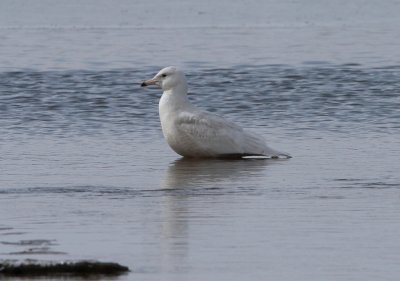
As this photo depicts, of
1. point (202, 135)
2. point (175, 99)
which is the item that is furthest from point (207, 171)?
point (175, 99)

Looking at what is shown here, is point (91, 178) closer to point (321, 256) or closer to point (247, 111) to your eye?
point (321, 256)

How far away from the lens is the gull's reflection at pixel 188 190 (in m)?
7.88

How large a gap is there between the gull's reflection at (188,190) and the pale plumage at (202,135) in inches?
4.9

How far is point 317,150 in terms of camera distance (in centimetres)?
1270

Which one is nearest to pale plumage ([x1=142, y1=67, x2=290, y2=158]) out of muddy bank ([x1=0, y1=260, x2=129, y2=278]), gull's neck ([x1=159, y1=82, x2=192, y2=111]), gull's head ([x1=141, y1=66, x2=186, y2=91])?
gull's neck ([x1=159, y1=82, x2=192, y2=111])

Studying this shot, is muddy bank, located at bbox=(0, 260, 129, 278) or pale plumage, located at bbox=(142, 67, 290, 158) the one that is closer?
muddy bank, located at bbox=(0, 260, 129, 278)

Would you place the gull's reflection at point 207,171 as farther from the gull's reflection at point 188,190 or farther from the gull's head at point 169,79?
the gull's head at point 169,79

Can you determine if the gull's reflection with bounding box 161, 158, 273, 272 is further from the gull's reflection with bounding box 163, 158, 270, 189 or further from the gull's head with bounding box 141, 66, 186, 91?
the gull's head with bounding box 141, 66, 186, 91

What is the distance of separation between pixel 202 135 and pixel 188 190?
2337mm

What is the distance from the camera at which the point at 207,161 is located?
12484mm

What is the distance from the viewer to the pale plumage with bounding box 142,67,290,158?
1252 centimetres

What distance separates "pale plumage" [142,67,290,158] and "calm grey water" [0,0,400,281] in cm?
21

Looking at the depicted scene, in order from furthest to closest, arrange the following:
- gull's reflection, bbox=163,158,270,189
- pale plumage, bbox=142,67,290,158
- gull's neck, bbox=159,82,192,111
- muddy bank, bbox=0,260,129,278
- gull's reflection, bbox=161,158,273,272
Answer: gull's neck, bbox=159,82,192,111, pale plumage, bbox=142,67,290,158, gull's reflection, bbox=163,158,270,189, gull's reflection, bbox=161,158,273,272, muddy bank, bbox=0,260,129,278

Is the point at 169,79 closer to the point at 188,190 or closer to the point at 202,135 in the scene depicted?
the point at 202,135
